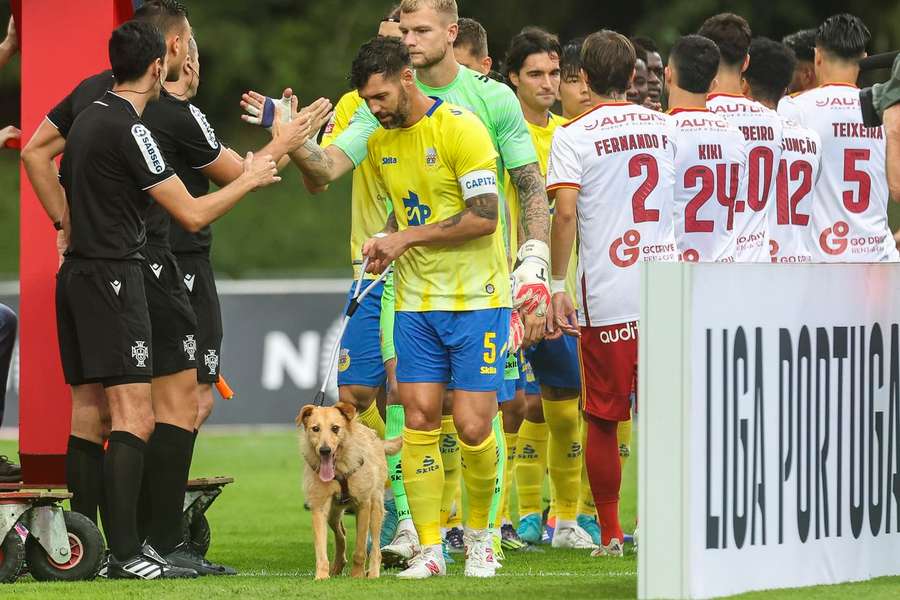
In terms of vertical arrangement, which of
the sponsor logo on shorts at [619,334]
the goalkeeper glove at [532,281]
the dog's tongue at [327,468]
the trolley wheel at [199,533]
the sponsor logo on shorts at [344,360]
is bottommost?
the trolley wheel at [199,533]

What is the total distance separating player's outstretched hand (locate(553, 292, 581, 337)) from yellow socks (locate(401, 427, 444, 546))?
1.01 meters

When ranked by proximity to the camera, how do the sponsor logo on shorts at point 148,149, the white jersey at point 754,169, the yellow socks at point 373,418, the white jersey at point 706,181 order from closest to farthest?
the sponsor logo on shorts at point 148,149, the white jersey at point 706,181, the white jersey at point 754,169, the yellow socks at point 373,418

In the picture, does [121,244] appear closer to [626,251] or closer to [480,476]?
[480,476]

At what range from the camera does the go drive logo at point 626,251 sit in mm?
7809

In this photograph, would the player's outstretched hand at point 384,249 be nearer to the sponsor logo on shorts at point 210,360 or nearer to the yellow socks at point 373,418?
the sponsor logo on shorts at point 210,360

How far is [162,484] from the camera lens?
23.9ft

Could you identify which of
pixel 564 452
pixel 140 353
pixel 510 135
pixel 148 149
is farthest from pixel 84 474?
pixel 564 452

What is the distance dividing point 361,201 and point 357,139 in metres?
0.88

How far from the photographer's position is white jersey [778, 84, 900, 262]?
A: 8898mm

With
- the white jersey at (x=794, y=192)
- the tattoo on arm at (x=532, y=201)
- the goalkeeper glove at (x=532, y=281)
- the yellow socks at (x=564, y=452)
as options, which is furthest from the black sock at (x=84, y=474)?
the white jersey at (x=794, y=192)

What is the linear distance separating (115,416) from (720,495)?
100 inches

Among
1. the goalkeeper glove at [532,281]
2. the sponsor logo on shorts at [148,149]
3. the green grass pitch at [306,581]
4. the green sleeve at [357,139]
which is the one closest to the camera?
the green grass pitch at [306,581]

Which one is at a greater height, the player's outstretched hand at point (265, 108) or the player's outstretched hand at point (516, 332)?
the player's outstretched hand at point (265, 108)

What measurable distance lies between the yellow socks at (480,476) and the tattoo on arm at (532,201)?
0.93m
